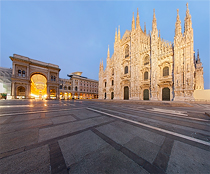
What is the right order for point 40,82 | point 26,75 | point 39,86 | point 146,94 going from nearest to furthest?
1. point 146,94
2. point 26,75
3. point 40,82
4. point 39,86

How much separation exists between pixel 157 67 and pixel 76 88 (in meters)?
38.4

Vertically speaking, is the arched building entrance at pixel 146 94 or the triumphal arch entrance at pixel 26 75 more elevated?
the triumphal arch entrance at pixel 26 75

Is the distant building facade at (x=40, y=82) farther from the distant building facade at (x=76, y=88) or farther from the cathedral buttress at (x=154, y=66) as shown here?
the cathedral buttress at (x=154, y=66)

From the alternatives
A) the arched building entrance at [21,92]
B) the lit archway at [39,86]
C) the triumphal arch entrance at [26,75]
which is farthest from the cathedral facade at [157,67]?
the lit archway at [39,86]

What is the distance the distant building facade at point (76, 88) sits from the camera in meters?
40.8

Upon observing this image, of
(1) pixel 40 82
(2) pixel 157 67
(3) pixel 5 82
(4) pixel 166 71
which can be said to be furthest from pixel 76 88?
(4) pixel 166 71

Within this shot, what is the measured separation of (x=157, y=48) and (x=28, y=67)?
1665 inches

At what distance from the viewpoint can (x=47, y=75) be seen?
33.6 m

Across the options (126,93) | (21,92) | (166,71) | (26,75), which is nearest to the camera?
(166,71)

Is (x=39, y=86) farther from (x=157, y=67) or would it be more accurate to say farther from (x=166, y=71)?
(x=166, y=71)

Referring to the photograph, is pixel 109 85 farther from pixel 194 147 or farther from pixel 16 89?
pixel 16 89

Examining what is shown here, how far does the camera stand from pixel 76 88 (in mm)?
43656

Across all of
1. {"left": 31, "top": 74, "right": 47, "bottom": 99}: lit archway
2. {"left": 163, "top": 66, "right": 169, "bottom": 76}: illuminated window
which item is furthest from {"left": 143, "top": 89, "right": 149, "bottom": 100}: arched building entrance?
{"left": 31, "top": 74, "right": 47, "bottom": 99}: lit archway

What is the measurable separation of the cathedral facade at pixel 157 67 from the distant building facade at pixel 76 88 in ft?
83.4
